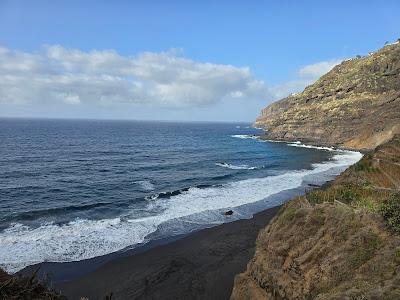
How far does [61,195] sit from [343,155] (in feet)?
211

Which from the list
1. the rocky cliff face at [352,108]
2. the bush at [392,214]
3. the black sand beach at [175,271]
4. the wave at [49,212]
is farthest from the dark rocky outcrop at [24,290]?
the rocky cliff face at [352,108]

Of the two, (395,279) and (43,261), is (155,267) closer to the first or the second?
(43,261)

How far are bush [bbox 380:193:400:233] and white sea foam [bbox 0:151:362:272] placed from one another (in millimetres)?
21400

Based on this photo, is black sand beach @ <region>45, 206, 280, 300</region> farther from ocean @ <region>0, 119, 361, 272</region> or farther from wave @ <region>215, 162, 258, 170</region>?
wave @ <region>215, 162, 258, 170</region>

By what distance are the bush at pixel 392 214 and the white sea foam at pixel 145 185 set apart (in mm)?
38383

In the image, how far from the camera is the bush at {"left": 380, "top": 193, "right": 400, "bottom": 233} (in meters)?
12.9

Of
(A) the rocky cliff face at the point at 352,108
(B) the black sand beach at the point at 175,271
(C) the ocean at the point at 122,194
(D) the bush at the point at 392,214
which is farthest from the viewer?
(A) the rocky cliff face at the point at 352,108

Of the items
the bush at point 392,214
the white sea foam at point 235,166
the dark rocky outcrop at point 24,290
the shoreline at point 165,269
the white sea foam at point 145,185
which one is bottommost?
the shoreline at point 165,269

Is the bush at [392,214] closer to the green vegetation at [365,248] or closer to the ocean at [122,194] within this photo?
the green vegetation at [365,248]

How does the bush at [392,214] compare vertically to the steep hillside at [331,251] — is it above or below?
above

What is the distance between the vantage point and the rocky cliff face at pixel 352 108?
99875 mm

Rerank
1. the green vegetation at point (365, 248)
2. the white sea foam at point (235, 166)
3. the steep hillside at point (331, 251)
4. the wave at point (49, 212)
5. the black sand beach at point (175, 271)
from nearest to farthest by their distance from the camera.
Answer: the steep hillside at point (331, 251), the green vegetation at point (365, 248), the black sand beach at point (175, 271), the wave at point (49, 212), the white sea foam at point (235, 166)

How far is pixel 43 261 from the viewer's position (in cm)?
2677

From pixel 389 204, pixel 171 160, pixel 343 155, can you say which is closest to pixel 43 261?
pixel 389 204
